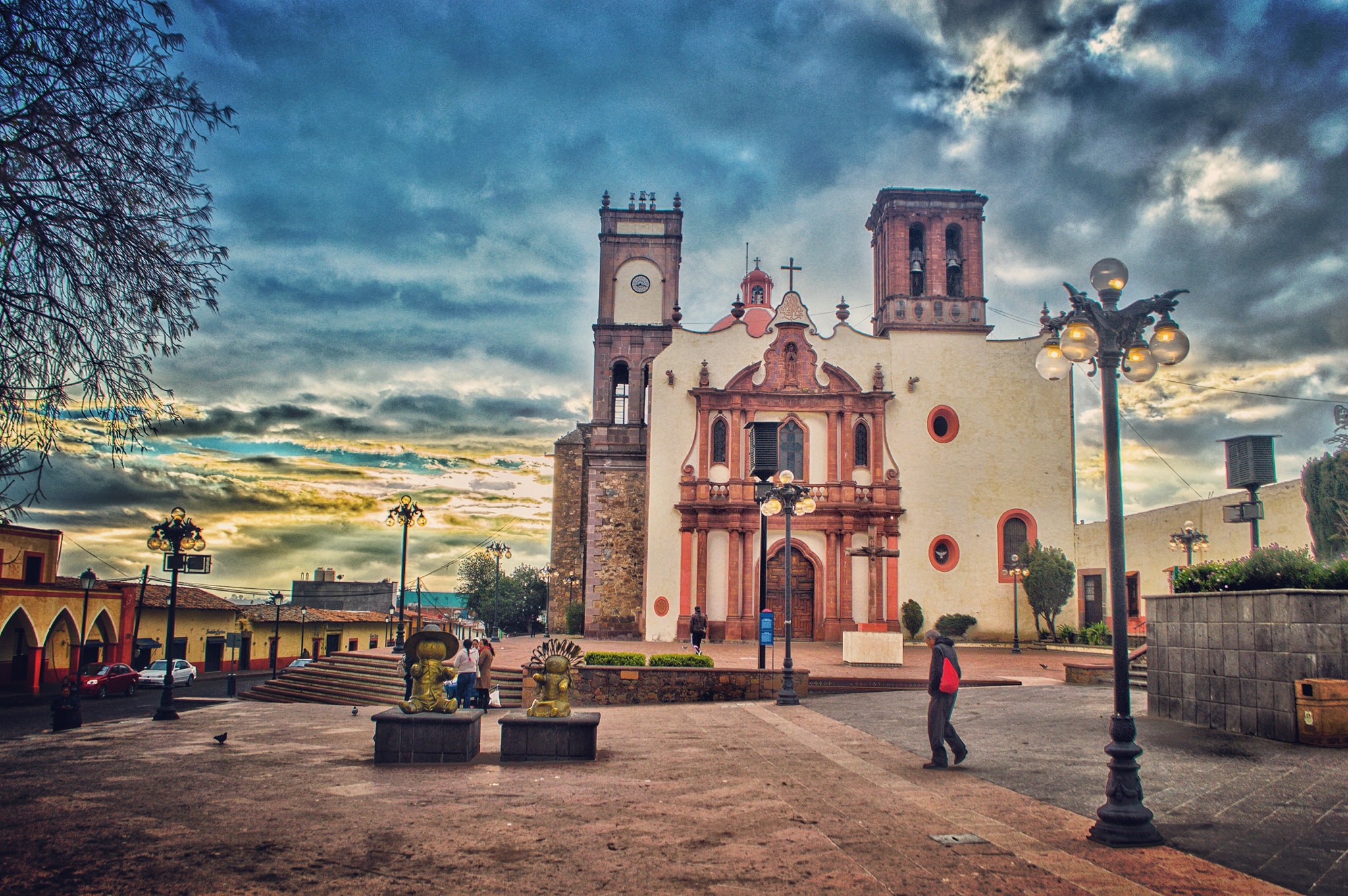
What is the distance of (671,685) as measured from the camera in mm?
17859

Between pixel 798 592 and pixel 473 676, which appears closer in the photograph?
pixel 473 676

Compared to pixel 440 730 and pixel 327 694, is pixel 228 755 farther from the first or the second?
pixel 327 694

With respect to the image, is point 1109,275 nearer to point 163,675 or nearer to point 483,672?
point 483,672

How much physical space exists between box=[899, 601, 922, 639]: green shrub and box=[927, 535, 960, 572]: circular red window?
1.87 m

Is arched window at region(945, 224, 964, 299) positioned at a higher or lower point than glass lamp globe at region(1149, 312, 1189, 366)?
higher

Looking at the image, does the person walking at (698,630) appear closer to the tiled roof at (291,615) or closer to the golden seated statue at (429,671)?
the golden seated statue at (429,671)

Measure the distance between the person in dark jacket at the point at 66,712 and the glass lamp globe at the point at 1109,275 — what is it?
16.0 meters

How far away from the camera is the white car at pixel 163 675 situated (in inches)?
1268

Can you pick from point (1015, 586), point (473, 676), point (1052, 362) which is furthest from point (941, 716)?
point (1015, 586)

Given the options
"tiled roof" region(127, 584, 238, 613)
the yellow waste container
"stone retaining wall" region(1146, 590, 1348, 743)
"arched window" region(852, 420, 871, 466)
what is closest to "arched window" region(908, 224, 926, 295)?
"arched window" region(852, 420, 871, 466)

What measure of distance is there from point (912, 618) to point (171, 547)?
2305cm

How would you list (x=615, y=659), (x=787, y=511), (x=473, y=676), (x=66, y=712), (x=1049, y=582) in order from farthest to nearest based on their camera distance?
(x=1049, y=582) < (x=615, y=659) < (x=787, y=511) < (x=473, y=676) < (x=66, y=712)

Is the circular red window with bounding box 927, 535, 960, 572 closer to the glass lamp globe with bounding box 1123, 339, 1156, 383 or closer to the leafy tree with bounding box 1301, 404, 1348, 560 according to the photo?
the leafy tree with bounding box 1301, 404, 1348, 560

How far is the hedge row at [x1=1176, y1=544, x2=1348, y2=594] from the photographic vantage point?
37.4 feet
